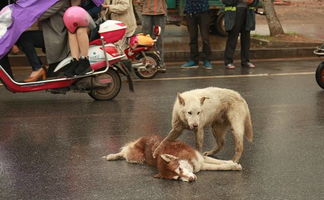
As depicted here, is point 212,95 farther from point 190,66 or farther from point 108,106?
point 190,66

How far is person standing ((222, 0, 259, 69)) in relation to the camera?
38.1 ft

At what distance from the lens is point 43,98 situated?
29.5ft

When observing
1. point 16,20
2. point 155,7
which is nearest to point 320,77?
point 155,7

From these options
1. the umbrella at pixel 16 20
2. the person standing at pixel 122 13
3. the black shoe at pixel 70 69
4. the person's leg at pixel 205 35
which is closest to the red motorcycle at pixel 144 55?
the person standing at pixel 122 13

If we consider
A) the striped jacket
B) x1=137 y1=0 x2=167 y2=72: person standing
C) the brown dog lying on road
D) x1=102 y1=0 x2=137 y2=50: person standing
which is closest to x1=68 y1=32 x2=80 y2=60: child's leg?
x1=102 y1=0 x2=137 y2=50: person standing

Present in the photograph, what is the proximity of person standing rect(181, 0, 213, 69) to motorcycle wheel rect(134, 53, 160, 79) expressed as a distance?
4.75 ft

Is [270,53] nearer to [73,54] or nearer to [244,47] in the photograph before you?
[244,47]

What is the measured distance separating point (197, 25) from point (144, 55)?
1.80 m

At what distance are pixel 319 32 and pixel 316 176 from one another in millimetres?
12610

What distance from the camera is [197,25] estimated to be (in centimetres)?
1180

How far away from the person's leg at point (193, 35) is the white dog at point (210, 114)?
6.34 meters

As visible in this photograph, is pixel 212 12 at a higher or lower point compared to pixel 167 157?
lower

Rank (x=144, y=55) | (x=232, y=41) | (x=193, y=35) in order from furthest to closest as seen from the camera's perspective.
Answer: (x=232, y=41), (x=193, y=35), (x=144, y=55)

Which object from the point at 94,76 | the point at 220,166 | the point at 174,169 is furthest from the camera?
the point at 94,76
